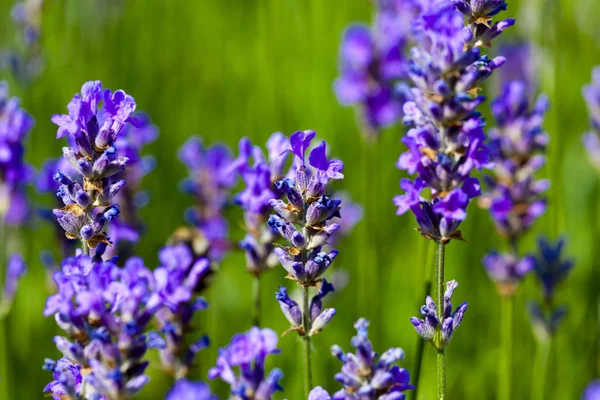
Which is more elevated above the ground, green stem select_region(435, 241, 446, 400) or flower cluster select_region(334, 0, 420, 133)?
flower cluster select_region(334, 0, 420, 133)

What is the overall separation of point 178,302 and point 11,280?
0.95m

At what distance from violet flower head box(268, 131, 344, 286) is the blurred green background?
2.95ft

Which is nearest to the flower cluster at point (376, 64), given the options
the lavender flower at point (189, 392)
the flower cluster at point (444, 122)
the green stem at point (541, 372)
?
the green stem at point (541, 372)

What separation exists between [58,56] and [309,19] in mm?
1599

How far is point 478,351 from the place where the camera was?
3.39 m

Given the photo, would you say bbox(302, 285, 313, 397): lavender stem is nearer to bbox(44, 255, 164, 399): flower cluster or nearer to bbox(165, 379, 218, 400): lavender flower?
bbox(44, 255, 164, 399): flower cluster

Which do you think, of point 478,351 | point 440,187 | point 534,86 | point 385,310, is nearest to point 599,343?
point 478,351

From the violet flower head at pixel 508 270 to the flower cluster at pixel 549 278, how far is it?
0.15 feet

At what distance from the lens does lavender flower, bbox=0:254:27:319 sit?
8.09 feet

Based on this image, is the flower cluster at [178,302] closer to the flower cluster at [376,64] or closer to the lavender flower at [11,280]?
the lavender flower at [11,280]

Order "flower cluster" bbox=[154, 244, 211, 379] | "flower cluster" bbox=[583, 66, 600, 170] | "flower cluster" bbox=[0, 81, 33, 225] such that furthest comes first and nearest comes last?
"flower cluster" bbox=[583, 66, 600, 170], "flower cluster" bbox=[0, 81, 33, 225], "flower cluster" bbox=[154, 244, 211, 379]

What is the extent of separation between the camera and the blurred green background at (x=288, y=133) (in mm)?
3244

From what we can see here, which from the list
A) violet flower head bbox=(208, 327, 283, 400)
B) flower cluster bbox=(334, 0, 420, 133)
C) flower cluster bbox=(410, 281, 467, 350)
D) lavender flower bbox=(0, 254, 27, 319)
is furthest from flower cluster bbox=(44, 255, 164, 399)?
flower cluster bbox=(334, 0, 420, 133)

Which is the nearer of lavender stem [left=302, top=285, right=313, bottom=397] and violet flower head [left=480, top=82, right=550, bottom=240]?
lavender stem [left=302, top=285, right=313, bottom=397]
